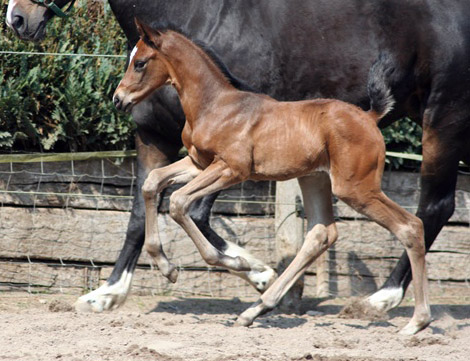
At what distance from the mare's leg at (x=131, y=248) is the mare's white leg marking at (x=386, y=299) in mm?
1558

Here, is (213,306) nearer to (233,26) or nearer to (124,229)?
(124,229)

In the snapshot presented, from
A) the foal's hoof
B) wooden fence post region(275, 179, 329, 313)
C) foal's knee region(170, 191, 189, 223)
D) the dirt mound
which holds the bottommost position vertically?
the dirt mound

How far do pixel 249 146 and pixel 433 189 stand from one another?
60.9 inches

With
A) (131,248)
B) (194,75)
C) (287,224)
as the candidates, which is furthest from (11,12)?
(287,224)

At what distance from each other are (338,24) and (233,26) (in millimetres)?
689

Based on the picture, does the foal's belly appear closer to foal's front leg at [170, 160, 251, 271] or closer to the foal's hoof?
foal's front leg at [170, 160, 251, 271]

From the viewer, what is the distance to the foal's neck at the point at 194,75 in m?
4.85

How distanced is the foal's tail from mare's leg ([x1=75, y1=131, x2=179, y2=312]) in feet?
4.55

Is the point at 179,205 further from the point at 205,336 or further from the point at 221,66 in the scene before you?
the point at 221,66

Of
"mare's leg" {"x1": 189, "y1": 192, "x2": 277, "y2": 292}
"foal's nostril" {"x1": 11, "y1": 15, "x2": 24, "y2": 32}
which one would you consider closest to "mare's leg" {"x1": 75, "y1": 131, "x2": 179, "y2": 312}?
"mare's leg" {"x1": 189, "y1": 192, "x2": 277, "y2": 292}

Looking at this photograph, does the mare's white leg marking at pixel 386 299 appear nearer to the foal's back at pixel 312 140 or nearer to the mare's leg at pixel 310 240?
the mare's leg at pixel 310 240

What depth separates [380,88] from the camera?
488 cm

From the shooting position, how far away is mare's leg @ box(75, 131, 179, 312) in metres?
5.36

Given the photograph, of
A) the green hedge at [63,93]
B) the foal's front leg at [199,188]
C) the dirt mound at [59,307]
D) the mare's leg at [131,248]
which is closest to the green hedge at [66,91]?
the green hedge at [63,93]
